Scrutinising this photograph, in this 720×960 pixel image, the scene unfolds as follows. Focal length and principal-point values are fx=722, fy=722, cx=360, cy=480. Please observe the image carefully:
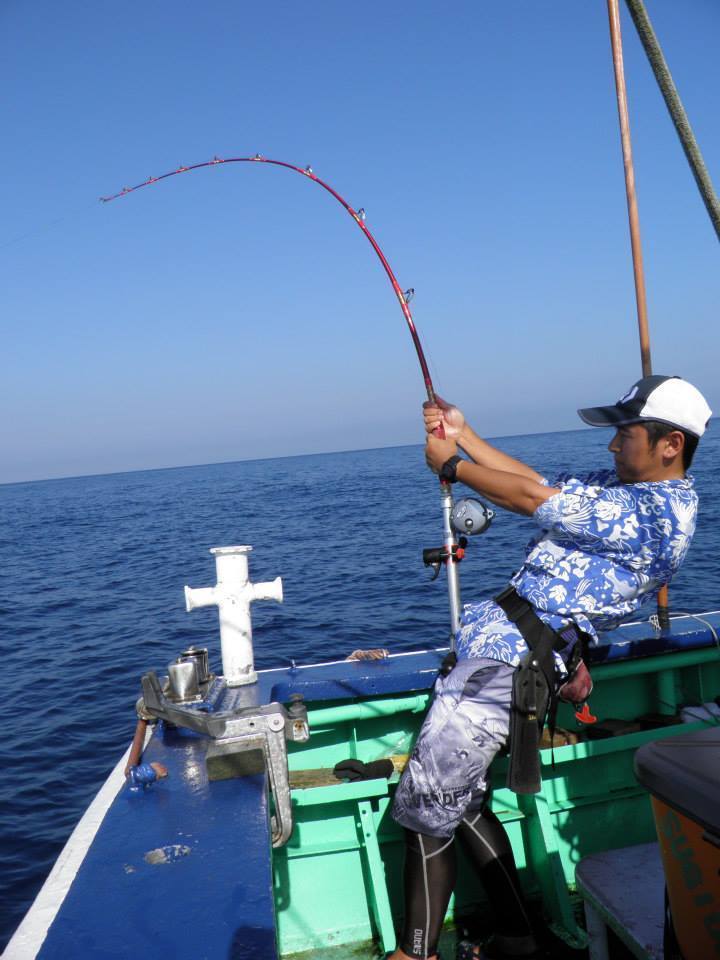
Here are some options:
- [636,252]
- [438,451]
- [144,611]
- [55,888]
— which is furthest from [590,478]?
[144,611]

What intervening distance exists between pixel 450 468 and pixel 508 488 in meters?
0.33

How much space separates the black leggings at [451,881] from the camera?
8.57 ft

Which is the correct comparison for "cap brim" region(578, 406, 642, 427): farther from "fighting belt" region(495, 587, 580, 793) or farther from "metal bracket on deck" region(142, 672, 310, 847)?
"metal bracket on deck" region(142, 672, 310, 847)

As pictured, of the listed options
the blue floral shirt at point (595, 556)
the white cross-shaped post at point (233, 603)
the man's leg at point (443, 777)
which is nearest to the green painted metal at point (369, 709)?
the white cross-shaped post at point (233, 603)

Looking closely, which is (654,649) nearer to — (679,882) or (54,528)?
(679,882)

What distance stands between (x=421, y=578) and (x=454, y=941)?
45.7 feet

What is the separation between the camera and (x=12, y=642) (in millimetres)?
13891

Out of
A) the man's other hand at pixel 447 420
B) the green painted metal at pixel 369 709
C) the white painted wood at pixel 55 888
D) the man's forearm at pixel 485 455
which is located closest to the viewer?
the white painted wood at pixel 55 888

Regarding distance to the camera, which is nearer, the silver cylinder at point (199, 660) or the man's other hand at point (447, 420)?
the man's other hand at point (447, 420)

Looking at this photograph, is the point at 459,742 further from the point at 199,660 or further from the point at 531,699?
the point at 199,660

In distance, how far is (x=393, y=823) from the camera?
3.49 m

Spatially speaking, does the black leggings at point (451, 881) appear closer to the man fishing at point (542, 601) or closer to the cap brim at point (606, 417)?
the man fishing at point (542, 601)

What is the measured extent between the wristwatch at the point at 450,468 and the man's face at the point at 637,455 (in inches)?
22.5

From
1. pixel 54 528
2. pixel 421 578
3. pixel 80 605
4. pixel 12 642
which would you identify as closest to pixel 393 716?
pixel 12 642
